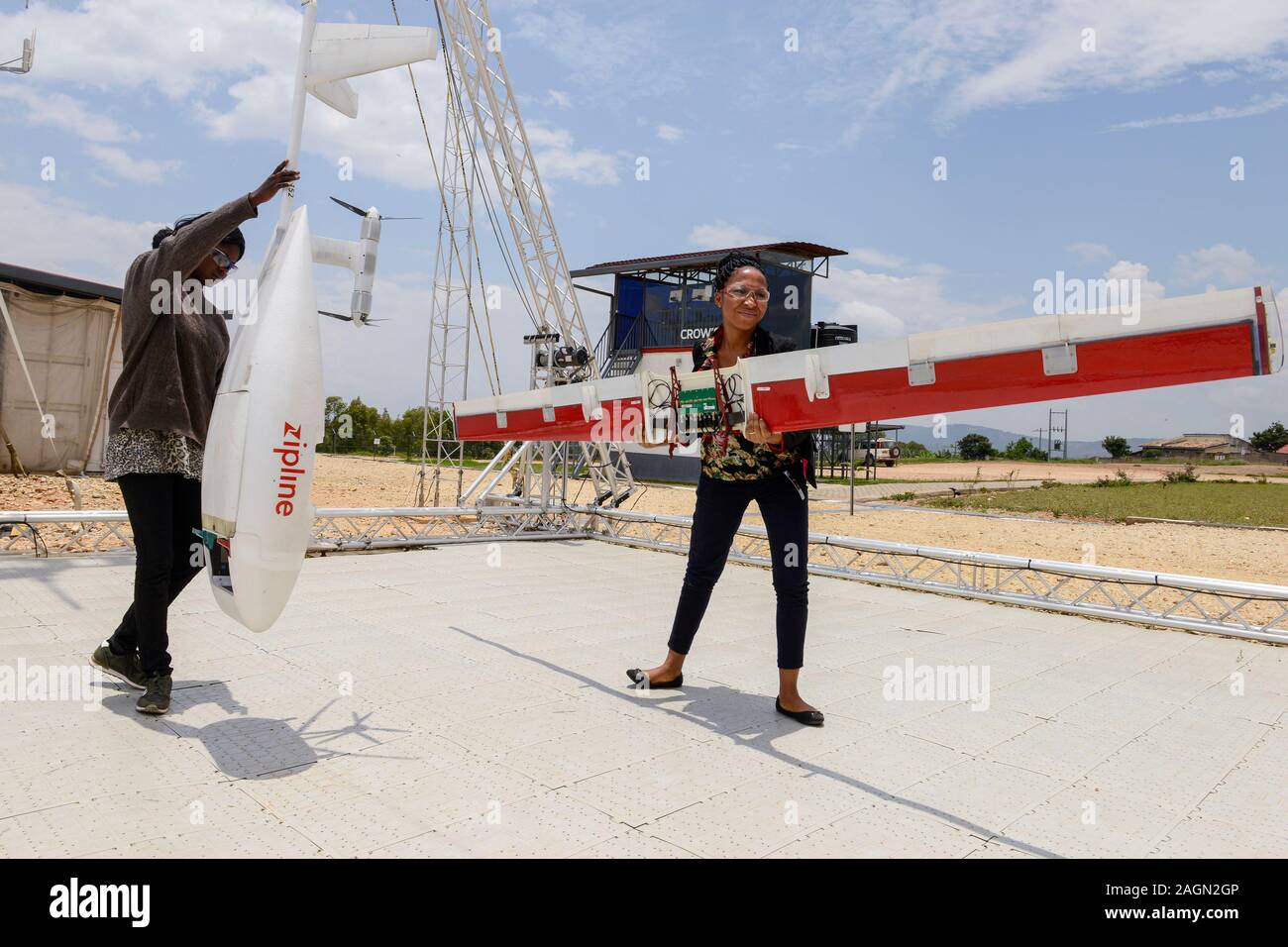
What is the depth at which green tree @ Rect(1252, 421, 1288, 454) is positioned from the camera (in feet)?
273

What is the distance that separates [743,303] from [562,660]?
8.26 ft

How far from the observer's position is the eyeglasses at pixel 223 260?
4250mm

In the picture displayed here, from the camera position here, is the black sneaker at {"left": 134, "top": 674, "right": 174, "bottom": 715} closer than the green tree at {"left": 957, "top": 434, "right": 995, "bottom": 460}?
Yes

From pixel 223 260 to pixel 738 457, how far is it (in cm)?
278

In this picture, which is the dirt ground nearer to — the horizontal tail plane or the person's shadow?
the person's shadow

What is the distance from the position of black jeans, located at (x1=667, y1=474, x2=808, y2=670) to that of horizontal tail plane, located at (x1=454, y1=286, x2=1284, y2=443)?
0.42 metres

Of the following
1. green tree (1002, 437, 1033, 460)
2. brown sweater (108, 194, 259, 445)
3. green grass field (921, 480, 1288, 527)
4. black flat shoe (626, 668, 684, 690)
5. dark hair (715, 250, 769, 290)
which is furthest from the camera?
green tree (1002, 437, 1033, 460)

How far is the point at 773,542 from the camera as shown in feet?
14.1

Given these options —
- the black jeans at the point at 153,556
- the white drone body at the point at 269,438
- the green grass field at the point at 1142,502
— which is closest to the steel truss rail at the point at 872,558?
the black jeans at the point at 153,556

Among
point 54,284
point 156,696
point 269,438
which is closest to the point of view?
point 269,438

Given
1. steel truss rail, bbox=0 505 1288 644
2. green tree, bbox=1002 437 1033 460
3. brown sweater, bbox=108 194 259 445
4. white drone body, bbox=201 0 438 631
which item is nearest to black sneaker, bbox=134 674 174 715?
white drone body, bbox=201 0 438 631

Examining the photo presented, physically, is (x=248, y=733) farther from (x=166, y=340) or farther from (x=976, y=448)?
(x=976, y=448)

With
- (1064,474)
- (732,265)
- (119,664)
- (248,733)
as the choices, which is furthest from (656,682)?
(1064,474)
